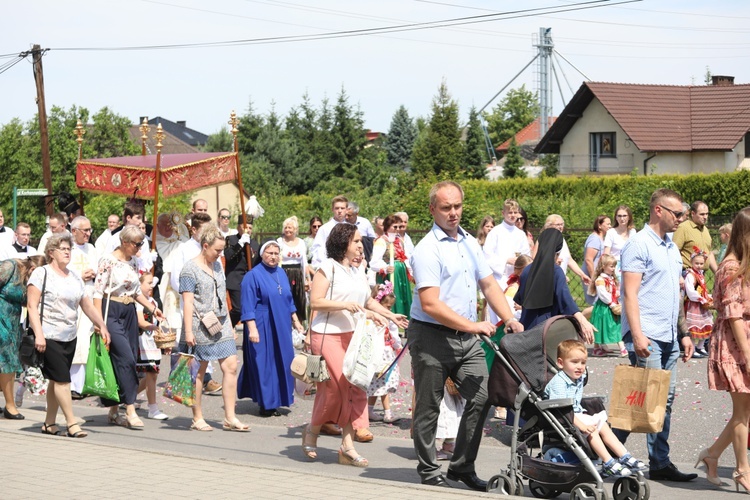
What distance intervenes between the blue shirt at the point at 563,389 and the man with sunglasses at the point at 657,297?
696 mm

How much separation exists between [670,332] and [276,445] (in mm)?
3618

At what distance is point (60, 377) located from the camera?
9852mm

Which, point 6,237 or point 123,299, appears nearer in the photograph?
point 123,299

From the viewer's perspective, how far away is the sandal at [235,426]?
1038 centimetres

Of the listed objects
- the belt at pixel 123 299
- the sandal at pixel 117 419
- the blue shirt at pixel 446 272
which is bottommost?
the sandal at pixel 117 419

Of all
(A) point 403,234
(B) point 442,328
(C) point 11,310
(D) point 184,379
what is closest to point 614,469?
(B) point 442,328

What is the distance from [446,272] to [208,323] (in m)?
3.51

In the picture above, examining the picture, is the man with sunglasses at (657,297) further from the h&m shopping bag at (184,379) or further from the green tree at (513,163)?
the green tree at (513,163)

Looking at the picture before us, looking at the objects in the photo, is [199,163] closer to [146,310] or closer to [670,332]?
[146,310]

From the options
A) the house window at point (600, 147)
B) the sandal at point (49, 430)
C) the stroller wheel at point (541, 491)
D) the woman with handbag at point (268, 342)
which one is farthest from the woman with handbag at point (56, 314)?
the house window at point (600, 147)

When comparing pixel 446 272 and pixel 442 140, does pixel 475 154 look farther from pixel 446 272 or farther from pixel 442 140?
pixel 446 272

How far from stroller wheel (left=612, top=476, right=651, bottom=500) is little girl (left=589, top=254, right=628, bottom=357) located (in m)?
8.10

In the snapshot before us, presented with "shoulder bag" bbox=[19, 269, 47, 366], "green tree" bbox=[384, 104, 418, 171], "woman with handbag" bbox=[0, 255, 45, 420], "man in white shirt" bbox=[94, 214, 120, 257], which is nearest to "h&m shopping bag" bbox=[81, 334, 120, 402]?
"shoulder bag" bbox=[19, 269, 47, 366]

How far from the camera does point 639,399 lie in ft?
24.6
